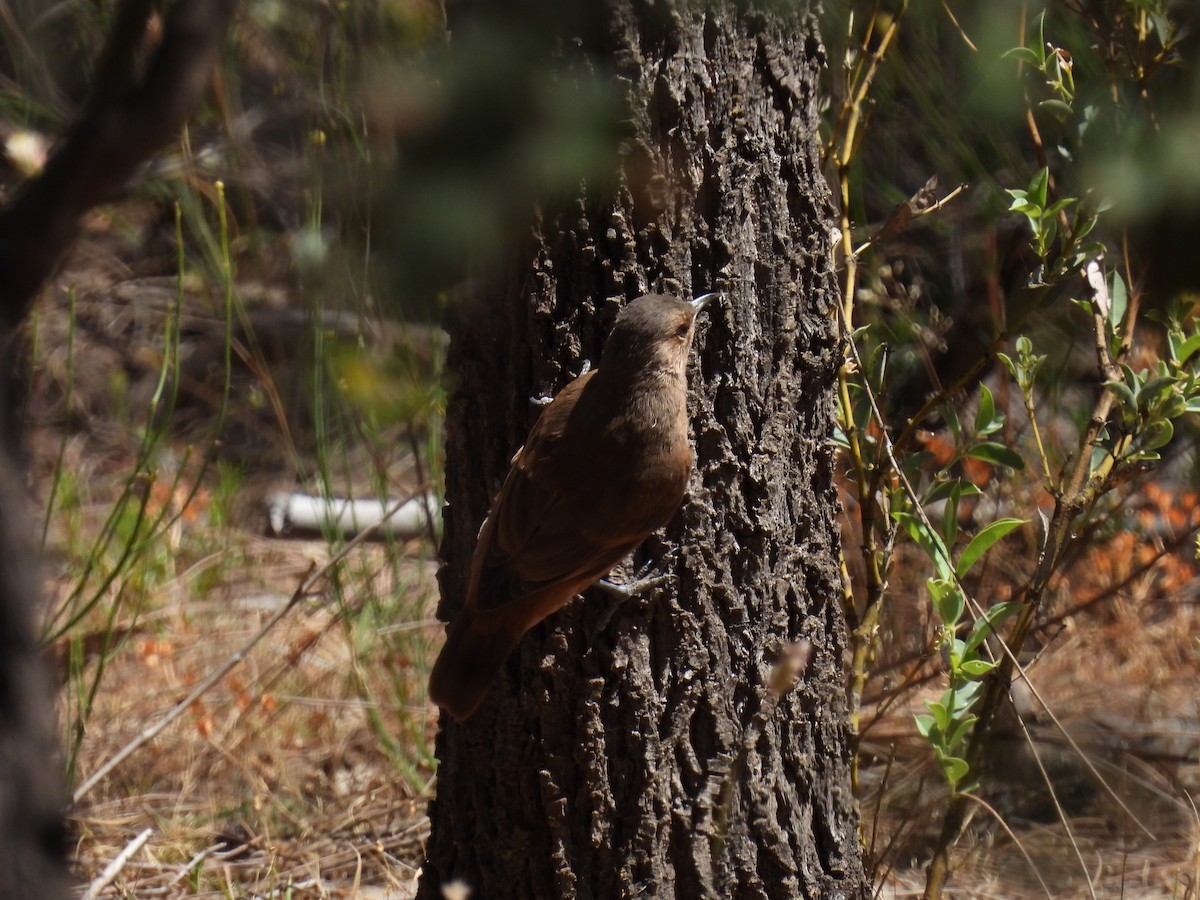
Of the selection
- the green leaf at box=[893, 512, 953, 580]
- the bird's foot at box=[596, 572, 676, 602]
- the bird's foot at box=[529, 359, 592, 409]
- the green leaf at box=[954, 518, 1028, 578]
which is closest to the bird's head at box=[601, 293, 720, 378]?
the bird's foot at box=[529, 359, 592, 409]

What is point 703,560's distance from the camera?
105 inches

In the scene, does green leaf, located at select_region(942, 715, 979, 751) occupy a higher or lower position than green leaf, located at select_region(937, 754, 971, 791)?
higher

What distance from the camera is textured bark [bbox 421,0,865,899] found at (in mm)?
2559

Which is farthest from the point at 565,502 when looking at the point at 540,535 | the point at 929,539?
the point at 929,539

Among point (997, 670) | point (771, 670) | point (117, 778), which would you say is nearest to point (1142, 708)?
point (997, 670)

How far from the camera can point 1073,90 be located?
8.41 ft

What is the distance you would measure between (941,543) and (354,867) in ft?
7.14

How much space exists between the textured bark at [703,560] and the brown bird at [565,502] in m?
0.05

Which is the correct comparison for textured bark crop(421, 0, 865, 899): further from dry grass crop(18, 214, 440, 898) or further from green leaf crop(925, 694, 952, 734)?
dry grass crop(18, 214, 440, 898)

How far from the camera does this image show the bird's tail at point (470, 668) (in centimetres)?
269

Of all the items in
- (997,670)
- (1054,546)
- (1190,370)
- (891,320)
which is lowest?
(997,670)

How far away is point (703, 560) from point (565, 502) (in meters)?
0.43

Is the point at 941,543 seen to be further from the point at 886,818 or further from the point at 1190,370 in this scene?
the point at 886,818

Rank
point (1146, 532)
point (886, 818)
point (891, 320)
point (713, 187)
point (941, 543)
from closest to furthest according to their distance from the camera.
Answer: point (713, 187), point (941, 543), point (886, 818), point (891, 320), point (1146, 532)
